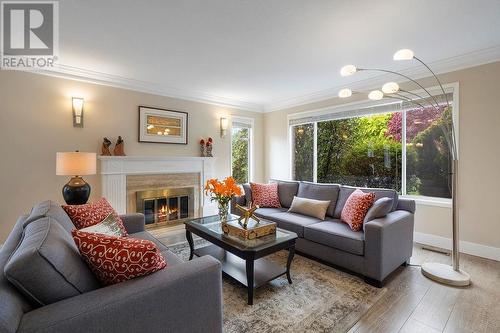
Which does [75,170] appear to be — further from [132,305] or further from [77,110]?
[132,305]

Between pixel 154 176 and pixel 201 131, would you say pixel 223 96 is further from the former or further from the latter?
pixel 154 176

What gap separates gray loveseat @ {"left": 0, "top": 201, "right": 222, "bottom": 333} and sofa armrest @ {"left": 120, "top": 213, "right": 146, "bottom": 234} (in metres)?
0.95

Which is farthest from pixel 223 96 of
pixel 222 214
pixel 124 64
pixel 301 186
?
pixel 222 214

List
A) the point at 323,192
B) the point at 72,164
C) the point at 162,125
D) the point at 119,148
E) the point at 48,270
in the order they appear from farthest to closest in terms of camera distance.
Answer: the point at 162,125, the point at 119,148, the point at 323,192, the point at 72,164, the point at 48,270

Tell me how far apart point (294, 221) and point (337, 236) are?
0.63m

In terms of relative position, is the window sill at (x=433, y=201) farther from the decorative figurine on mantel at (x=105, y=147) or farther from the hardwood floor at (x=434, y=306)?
the decorative figurine on mantel at (x=105, y=147)

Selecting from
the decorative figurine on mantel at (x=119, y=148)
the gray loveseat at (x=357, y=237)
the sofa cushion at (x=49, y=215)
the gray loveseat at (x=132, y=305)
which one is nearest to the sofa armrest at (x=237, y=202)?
the gray loveseat at (x=357, y=237)

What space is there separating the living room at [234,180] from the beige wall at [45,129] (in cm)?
2

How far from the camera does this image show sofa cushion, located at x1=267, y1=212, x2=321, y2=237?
2967mm

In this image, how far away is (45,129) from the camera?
10.7 feet

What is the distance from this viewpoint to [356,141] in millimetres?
4270

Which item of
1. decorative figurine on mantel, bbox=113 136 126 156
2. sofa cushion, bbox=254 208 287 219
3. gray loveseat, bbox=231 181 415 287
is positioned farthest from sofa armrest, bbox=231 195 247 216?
decorative figurine on mantel, bbox=113 136 126 156

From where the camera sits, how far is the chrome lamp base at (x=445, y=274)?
7.54ft

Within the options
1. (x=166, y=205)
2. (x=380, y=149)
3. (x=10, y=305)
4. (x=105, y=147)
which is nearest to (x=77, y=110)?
(x=105, y=147)
